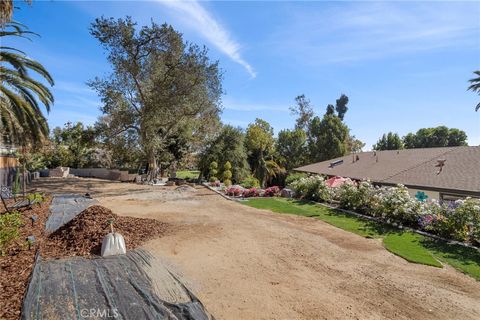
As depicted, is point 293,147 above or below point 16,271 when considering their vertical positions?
above

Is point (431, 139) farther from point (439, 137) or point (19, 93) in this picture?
point (19, 93)

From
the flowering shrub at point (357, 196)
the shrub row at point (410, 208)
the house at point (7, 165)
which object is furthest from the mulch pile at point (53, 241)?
the flowering shrub at point (357, 196)

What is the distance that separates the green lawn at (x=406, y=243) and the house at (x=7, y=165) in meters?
17.6

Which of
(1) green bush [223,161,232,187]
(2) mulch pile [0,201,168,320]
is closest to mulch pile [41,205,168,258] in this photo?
(2) mulch pile [0,201,168,320]

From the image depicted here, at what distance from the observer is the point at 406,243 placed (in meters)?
9.96

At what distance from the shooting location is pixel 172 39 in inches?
988

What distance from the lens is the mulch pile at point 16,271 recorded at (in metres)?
4.37

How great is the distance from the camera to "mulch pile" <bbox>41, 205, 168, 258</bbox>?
756cm

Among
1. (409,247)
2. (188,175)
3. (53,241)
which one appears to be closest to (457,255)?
(409,247)

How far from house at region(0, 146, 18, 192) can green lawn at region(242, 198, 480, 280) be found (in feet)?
Answer: 57.8

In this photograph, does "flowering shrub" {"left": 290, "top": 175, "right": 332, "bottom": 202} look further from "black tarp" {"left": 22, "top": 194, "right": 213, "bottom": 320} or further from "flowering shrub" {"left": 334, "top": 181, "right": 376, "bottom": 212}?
"black tarp" {"left": 22, "top": 194, "right": 213, "bottom": 320}

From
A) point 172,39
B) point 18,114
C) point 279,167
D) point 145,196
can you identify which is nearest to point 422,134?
point 279,167

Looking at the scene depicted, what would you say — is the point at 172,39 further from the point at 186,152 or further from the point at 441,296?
the point at 441,296

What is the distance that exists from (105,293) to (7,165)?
2130 centimetres
